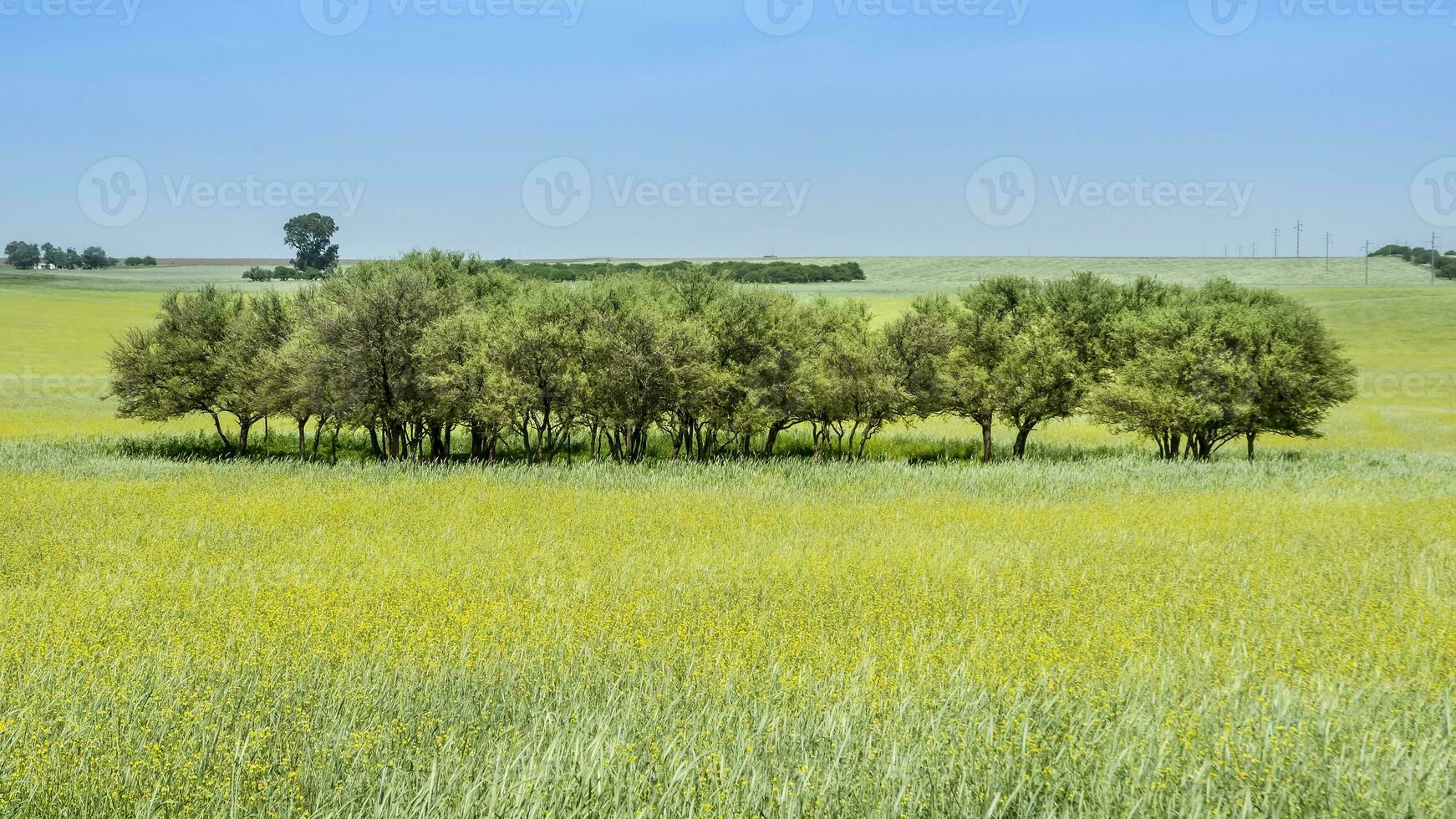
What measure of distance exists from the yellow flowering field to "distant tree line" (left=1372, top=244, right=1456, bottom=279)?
15239 cm

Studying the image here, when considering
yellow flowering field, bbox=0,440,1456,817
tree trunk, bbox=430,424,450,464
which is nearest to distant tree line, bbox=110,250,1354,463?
tree trunk, bbox=430,424,450,464

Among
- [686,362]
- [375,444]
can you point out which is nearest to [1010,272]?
[686,362]

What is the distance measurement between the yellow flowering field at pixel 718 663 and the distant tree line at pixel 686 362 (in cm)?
1807

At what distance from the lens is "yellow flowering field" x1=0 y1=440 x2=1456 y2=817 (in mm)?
6102

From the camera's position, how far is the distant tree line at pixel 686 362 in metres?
39.8

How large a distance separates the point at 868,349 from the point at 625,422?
13425 mm

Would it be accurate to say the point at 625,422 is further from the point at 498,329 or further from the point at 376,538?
the point at 376,538

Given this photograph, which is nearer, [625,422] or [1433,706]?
[1433,706]

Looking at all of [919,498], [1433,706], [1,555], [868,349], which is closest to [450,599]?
[1,555]

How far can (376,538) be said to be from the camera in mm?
18172

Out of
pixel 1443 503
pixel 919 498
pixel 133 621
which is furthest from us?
pixel 919 498

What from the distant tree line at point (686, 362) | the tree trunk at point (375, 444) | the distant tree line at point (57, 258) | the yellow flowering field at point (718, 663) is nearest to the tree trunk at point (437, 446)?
the distant tree line at point (686, 362)

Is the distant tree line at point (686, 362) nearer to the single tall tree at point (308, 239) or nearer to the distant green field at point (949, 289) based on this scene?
the distant green field at point (949, 289)

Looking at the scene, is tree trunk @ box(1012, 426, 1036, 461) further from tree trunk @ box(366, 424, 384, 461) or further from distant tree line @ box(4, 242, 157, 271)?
distant tree line @ box(4, 242, 157, 271)
